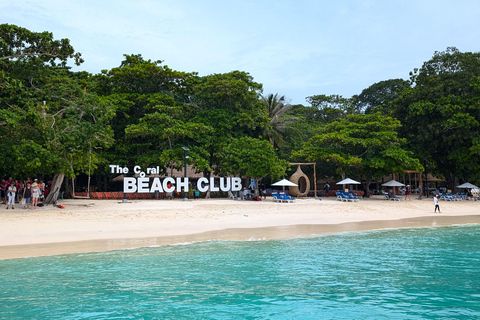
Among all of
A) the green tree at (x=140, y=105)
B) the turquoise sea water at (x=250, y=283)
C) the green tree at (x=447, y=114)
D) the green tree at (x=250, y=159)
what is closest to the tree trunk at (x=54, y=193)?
the green tree at (x=140, y=105)

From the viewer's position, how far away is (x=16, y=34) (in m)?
20.5

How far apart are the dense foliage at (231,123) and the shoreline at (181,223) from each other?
15.7ft

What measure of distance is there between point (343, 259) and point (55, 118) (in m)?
18.2

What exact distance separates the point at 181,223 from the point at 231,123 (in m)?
16.4

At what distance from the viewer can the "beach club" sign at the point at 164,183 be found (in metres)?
26.6

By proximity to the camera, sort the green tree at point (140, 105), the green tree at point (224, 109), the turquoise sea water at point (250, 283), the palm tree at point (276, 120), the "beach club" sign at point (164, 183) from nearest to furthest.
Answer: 1. the turquoise sea water at point (250, 283)
2. the "beach club" sign at point (164, 183)
3. the green tree at point (140, 105)
4. the green tree at point (224, 109)
5. the palm tree at point (276, 120)

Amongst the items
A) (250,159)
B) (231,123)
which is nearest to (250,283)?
(250,159)

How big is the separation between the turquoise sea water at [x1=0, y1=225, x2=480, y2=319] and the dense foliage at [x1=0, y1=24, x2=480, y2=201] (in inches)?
491

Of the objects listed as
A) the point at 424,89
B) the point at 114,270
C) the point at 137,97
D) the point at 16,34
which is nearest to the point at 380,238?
the point at 114,270

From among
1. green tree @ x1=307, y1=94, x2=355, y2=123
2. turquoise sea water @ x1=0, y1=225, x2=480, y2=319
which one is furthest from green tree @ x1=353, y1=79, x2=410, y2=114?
turquoise sea water @ x1=0, y1=225, x2=480, y2=319

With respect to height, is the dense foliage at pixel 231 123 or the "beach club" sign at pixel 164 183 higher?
the dense foliage at pixel 231 123

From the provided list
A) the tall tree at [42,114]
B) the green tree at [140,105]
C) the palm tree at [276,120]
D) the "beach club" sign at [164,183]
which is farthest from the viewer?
the palm tree at [276,120]

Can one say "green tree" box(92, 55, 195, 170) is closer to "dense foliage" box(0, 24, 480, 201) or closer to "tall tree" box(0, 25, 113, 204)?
"dense foliage" box(0, 24, 480, 201)

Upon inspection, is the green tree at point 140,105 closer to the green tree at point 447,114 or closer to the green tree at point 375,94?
the green tree at point 447,114
